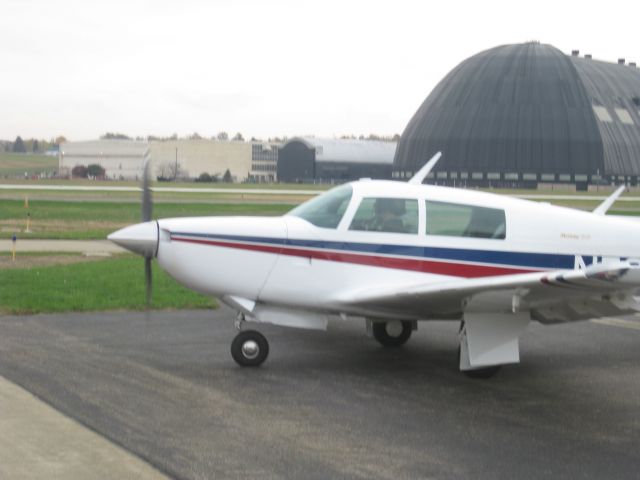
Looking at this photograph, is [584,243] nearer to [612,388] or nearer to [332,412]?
[612,388]

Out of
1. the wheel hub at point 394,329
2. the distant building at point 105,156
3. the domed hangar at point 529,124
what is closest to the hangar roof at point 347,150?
the distant building at point 105,156

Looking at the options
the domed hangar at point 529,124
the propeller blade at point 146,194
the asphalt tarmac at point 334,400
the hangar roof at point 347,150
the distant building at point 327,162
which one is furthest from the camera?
the hangar roof at point 347,150

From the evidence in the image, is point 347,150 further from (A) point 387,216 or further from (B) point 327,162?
(A) point 387,216

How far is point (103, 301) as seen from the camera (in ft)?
53.3

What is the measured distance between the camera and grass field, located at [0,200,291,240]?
31.4 m

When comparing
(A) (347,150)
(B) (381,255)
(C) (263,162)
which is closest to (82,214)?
(B) (381,255)

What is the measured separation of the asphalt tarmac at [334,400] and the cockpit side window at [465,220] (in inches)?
65.6

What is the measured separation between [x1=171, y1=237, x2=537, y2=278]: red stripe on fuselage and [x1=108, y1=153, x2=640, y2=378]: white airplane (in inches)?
0.4

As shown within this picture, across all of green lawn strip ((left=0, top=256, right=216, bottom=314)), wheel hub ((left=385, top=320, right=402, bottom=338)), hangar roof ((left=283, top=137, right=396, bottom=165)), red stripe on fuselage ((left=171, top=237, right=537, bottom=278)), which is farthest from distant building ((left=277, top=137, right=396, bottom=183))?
red stripe on fuselage ((left=171, top=237, right=537, bottom=278))

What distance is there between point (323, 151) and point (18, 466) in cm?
14107

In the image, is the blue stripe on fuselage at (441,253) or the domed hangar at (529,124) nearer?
the blue stripe on fuselage at (441,253)

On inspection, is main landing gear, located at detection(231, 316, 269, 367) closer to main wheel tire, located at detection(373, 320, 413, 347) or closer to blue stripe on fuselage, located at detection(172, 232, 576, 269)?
blue stripe on fuselage, located at detection(172, 232, 576, 269)

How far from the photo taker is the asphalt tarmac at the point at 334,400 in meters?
7.62

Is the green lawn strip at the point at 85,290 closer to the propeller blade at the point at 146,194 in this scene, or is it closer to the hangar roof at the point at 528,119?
the propeller blade at the point at 146,194
